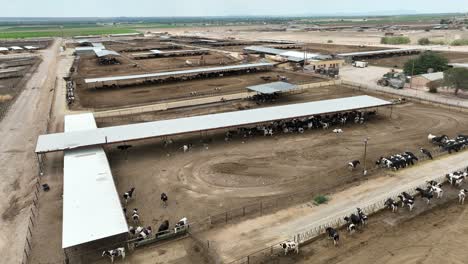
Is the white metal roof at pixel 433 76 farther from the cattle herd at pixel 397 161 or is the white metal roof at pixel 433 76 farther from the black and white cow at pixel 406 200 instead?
the black and white cow at pixel 406 200

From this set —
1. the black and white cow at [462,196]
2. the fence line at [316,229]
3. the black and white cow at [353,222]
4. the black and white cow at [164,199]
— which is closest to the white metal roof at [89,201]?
the black and white cow at [164,199]

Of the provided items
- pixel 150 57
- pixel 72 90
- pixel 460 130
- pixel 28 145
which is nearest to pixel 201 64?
pixel 150 57

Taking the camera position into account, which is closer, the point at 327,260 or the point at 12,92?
the point at 327,260

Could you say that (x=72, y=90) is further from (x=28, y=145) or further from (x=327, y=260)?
(x=327, y=260)

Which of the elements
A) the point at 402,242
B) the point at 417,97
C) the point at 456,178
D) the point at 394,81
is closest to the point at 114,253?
the point at 402,242

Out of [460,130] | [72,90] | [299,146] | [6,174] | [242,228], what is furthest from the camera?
[72,90]

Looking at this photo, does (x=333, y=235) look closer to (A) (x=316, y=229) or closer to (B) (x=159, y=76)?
(A) (x=316, y=229)

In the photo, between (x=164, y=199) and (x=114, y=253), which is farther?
(x=164, y=199)
